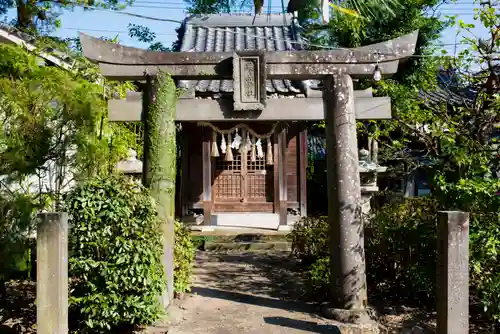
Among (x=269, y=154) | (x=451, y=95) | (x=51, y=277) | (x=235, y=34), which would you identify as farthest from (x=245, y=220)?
(x=51, y=277)

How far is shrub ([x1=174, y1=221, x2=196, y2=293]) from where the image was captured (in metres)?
6.96

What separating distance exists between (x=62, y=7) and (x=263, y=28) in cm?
737

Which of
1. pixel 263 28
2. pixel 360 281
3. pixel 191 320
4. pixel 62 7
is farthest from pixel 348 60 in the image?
pixel 62 7

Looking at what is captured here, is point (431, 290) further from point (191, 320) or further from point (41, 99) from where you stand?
point (41, 99)

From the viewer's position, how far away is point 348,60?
6.43 m

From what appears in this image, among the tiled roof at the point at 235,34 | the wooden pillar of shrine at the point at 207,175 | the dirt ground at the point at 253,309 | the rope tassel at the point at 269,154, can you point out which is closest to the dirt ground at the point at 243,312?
the dirt ground at the point at 253,309

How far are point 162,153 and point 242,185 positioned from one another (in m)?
8.28

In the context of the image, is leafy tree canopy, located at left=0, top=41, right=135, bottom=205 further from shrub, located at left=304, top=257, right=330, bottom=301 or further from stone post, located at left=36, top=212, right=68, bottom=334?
shrub, located at left=304, top=257, right=330, bottom=301

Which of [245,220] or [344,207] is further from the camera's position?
[245,220]

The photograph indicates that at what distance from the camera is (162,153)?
6.35 m

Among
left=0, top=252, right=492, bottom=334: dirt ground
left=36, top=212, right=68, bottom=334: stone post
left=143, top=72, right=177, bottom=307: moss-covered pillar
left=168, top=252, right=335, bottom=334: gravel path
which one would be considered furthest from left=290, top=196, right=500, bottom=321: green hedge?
left=36, top=212, right=68, bottom=334: stone post

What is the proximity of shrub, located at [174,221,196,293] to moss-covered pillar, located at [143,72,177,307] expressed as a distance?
54cm

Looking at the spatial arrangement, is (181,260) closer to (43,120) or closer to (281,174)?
(43,120)

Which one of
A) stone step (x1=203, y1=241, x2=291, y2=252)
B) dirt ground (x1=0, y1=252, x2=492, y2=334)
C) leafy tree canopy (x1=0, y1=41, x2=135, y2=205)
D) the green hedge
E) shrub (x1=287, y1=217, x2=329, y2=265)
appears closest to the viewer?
the green hedge
